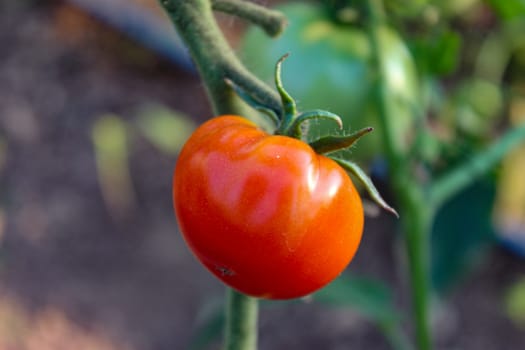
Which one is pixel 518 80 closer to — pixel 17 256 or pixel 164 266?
pixel 164 266

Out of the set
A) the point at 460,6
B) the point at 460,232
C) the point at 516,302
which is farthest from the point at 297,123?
the point at 460,6

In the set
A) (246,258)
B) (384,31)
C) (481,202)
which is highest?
(246,258)

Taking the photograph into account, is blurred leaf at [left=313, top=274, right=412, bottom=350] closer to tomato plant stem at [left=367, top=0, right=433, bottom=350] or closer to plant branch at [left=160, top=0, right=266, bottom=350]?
tomato plant stem at [left=367, top=0, right=433, bottom=350]

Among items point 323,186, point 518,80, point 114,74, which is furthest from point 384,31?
point 114,74

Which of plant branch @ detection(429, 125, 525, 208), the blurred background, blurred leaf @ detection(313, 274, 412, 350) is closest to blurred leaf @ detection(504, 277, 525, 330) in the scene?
the blurred background

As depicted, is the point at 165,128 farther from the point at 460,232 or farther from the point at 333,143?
the point at 333,143

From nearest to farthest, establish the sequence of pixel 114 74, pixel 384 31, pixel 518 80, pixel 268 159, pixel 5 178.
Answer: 1. pixel 268 159
2. pixel 384 31
3. pixel 5 178
4. pixel 518 80
5. pixel 114 74

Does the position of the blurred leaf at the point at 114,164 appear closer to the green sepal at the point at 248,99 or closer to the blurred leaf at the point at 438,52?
the blurred leaf at the point at 438,52
